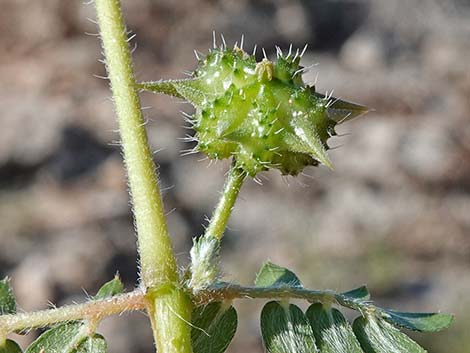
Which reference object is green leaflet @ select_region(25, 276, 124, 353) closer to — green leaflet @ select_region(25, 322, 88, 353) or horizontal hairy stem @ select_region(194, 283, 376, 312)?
green leaflet @ select_region(25, 322, 88, 353)

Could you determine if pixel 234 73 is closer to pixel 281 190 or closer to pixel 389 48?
pixel 281 190

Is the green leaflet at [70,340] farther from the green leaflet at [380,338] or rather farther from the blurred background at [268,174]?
the blurred background at [268,174]

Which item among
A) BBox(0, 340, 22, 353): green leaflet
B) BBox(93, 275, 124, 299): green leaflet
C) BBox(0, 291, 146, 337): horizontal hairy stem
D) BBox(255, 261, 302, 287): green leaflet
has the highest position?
BBox(255, 261, 302, 287): green leaflet

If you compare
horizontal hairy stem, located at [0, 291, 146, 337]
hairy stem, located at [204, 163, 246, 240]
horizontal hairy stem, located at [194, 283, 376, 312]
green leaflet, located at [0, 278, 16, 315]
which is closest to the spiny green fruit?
hairy stem, located at [204, 163, 246, 240]

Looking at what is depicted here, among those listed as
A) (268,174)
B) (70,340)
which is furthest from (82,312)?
(268,174)

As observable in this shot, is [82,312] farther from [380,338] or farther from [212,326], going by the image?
[380,338]

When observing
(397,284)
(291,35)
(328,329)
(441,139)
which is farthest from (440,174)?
(328,329)
